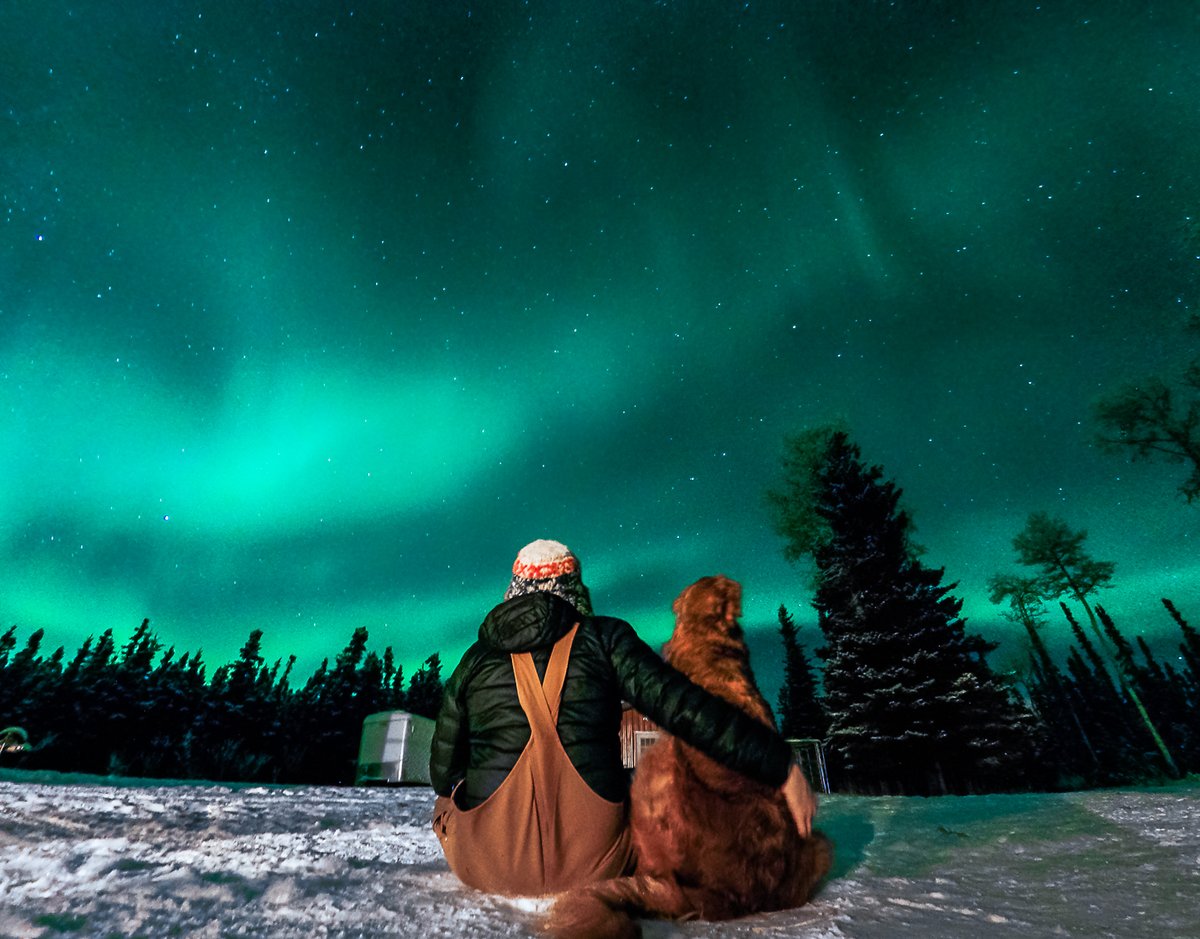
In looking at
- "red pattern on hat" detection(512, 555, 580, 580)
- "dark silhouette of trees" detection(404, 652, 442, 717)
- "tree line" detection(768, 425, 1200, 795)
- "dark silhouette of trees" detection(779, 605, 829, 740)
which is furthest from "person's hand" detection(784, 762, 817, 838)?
"dark silhouette of trees" detection(404, 652, 442, 717)

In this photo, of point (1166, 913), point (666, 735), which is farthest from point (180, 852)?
point (1166, 913)

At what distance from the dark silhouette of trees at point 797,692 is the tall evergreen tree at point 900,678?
18.4 metres

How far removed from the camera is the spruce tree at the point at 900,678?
13852 mm

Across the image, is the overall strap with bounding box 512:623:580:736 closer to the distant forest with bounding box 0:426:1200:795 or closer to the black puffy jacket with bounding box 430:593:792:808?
the black puffy jacket with bounding box 430:593:792:808

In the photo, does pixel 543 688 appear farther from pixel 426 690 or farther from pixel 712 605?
pixel 426 690

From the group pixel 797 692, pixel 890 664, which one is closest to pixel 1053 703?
pixel 797 692

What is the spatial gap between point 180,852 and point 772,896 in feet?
8.65

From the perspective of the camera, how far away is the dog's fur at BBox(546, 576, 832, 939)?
74.4 inches

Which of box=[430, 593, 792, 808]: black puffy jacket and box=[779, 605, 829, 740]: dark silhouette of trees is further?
box=[779, 605, 829, 740]: dark silhouette of trees

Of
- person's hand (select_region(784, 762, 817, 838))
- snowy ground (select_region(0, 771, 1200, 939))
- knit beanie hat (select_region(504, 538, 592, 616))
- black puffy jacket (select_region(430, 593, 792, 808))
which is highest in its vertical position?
knit beanie hat (select_region(504, 538, 592, 616))

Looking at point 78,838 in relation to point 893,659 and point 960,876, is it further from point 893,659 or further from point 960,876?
point 893,659

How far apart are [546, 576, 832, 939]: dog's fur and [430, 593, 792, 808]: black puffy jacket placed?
12cm

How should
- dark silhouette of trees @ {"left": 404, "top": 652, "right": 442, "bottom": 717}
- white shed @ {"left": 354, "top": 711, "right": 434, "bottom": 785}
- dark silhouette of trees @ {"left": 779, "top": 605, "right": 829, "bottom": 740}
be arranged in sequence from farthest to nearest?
dark silhouette of trees @ {"left": 404, "top": 652, "right": 442, "bottom": 717}
dark silhouette of trees @ {"left": 779, "top": 605, "right": 829, "bottom": 740}
white shed @ {"left": 354, "top": 711, "right": 434, "bottom": 785}

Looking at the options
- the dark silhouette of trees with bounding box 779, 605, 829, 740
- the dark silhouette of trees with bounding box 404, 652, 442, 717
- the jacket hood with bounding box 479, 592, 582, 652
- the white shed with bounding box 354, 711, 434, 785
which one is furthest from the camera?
the dark silhouette of trees with bounding box 404, 652, 442, 717
